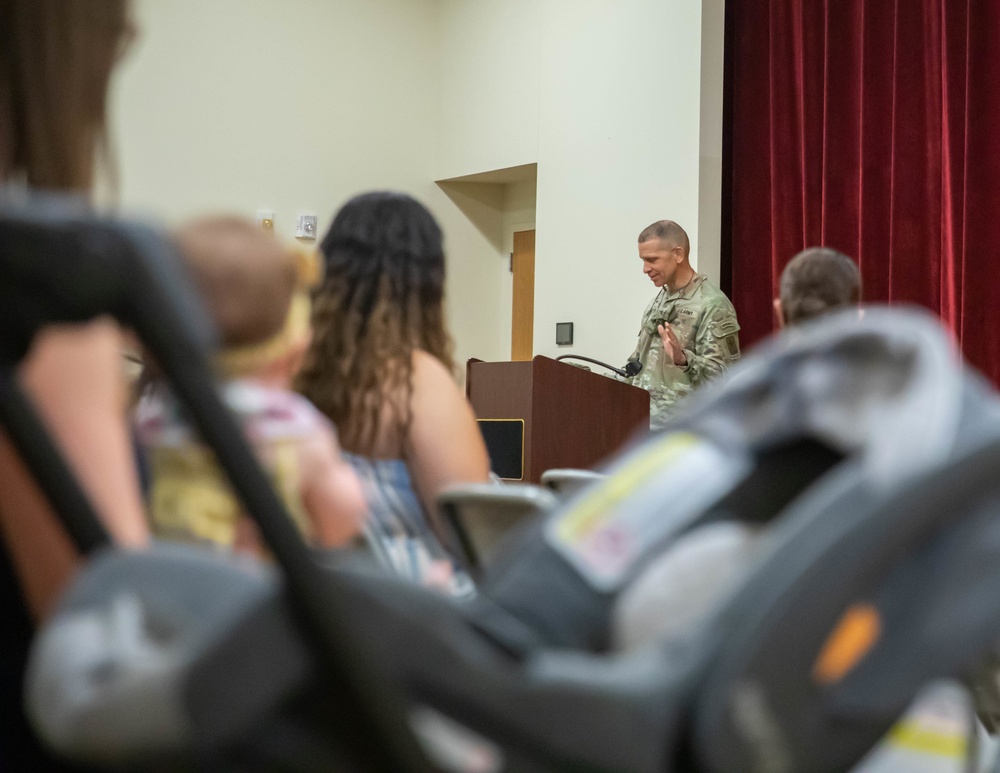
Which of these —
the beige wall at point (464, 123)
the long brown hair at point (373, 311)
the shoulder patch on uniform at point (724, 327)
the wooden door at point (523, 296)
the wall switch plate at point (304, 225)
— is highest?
the beige wall at point (464, 123)

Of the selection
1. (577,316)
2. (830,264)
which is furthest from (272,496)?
(577,316)

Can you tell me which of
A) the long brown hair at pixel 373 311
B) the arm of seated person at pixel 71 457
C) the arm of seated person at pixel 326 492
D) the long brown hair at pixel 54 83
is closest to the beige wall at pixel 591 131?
the long brown hair at pixel 373 311

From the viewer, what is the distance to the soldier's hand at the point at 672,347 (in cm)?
538

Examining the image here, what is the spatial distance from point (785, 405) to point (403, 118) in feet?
24.9

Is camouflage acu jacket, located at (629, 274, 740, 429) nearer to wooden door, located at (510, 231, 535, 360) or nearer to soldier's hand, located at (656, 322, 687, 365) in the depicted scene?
soldier's hand, located at (656, 322, 687, 365)

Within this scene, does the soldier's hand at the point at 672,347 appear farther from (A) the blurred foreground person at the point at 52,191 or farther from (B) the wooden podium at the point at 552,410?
(A) the blurred foreground person at the point at 52,191

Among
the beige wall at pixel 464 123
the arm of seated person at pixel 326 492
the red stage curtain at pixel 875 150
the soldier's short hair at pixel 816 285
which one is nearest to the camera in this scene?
the arm of seated person at pixel 326 492

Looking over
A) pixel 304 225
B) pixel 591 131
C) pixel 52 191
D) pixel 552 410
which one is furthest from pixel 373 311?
pixel 304 225

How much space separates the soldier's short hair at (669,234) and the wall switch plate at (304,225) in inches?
110

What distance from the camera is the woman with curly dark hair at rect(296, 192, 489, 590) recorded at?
1.86 metres

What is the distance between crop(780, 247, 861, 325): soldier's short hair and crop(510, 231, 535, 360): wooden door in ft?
18.8

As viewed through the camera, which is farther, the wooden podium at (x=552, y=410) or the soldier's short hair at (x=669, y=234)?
Answer: the soldier's short hair at (x=669, y=234)

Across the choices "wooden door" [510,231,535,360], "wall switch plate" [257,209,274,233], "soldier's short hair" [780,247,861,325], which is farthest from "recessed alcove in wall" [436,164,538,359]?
"soldier's short hair" [780,247,861,325]

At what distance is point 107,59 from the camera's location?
87cm
